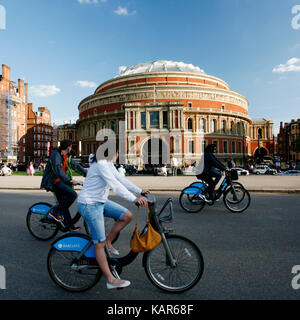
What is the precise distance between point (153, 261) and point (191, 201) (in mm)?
4693

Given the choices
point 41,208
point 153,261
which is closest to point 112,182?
point 153,261

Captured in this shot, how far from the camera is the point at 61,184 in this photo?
5230 mm

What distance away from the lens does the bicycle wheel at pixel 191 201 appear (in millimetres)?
7543

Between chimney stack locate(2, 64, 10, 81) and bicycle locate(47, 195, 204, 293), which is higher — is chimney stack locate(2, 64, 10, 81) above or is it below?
above

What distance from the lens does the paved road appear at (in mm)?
3029

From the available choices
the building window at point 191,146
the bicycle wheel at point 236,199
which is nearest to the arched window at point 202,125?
the building window at point 191,146

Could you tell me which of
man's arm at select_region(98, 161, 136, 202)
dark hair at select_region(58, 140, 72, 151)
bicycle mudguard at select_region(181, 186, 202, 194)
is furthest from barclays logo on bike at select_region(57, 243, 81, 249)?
bicycle mudguard at select_region(181, 186, 202, 194)

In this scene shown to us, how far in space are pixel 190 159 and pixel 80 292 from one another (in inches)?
1818

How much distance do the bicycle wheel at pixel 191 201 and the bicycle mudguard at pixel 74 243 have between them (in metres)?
4.78

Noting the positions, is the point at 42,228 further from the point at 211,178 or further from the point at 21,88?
the point at 21,88

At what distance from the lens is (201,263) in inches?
119

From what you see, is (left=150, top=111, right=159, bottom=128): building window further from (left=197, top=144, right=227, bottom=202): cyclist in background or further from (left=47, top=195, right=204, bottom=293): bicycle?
(left=47, top=195, right=204, bottom=293): bicycle

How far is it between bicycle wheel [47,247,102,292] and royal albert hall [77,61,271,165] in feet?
142

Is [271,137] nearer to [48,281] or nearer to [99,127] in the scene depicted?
[99,127]
